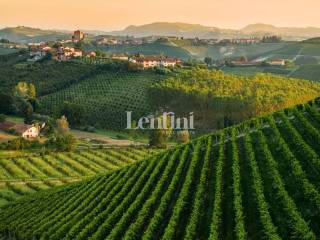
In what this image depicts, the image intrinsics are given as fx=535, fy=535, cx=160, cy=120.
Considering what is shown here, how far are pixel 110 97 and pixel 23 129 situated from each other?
34495 millimetres

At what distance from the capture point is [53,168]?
Result: 72000mm

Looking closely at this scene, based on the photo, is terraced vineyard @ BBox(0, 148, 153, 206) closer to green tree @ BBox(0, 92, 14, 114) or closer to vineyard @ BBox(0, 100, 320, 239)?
vineyard @ BBox(0, 100, 320, 239)

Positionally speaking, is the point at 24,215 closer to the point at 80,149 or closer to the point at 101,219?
the point at 101,219

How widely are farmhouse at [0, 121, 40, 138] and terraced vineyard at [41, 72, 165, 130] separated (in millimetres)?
17295

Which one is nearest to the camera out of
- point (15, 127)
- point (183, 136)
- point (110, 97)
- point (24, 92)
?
point (183, 136)

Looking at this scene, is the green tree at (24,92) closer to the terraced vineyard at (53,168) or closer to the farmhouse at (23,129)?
the farmhouse at (23,129)

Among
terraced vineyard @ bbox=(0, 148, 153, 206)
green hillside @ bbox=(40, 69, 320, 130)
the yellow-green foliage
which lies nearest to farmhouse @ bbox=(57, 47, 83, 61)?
green hillside @ bbox=(40, 69, 320, 130)

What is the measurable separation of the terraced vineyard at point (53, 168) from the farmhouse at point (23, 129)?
15957 millimetres

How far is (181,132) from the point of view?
317 ft

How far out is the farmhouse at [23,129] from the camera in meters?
93.6

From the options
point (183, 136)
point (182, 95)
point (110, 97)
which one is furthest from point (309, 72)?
point (183, 136)

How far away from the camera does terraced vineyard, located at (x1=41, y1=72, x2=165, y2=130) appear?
11531 centimetres

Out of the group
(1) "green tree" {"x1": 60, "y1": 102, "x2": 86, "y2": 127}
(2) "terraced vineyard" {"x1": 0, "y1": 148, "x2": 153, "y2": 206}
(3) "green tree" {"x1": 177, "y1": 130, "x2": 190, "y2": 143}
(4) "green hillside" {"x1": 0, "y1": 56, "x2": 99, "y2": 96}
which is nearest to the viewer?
(2) "terraced vineyard" {"x1": 0, "y1": 148, "x2": 153, "y2": 206}

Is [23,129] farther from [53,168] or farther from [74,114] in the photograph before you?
[53,168]
